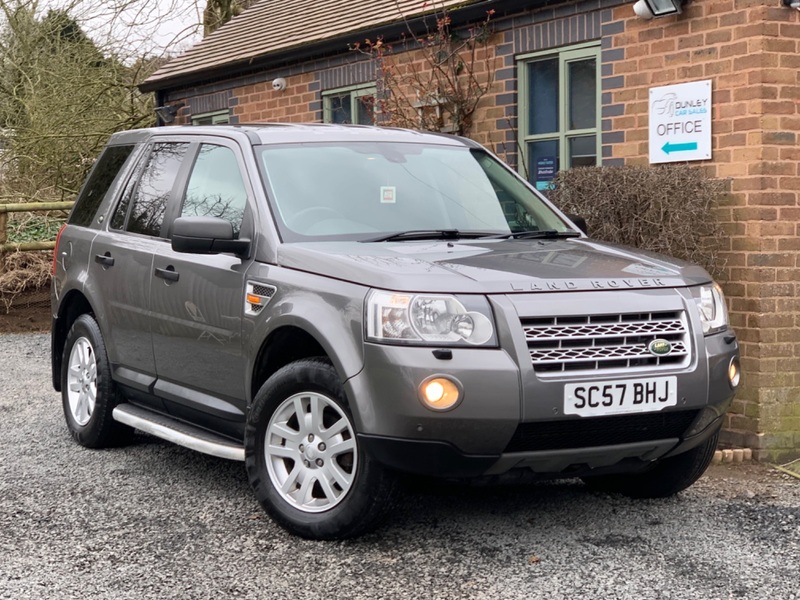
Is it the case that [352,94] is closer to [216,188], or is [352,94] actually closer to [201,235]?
[216,188]

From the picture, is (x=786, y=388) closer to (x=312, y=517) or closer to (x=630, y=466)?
(x=630, y=466)

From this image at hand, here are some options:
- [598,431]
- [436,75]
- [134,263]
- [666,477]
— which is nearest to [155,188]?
[134,263]

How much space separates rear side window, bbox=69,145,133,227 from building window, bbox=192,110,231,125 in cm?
654

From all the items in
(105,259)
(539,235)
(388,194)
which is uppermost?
(388,194)

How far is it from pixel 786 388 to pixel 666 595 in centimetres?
322

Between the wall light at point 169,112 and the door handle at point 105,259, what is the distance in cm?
818

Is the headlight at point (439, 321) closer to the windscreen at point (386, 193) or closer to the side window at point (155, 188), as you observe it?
the windscreen at point (386, 193)

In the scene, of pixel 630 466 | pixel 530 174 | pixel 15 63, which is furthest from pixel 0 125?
pixel 630 466

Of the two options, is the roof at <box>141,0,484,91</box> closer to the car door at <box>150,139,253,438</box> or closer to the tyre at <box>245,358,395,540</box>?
the car door at <box>150,139,253,438</box>

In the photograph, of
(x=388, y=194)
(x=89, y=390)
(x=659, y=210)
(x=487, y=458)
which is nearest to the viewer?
(x=487, y=458)

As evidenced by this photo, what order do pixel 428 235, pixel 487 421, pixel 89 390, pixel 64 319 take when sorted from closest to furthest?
pixel 487 421, pixel 428 235, pixel 89 390, pixel 64 319

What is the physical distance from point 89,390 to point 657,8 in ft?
14.7

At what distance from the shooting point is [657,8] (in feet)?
24.7

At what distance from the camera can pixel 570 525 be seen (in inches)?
198
